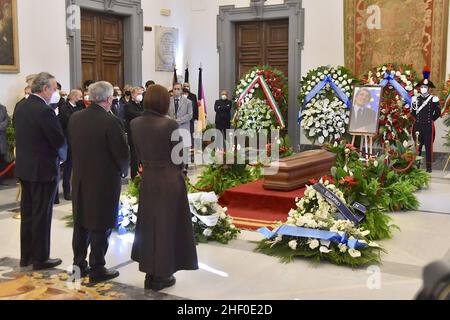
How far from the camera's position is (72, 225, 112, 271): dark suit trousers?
4.43 metres

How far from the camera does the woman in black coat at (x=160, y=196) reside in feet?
13.3

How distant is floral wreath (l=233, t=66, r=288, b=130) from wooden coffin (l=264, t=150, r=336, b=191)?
4360 mm

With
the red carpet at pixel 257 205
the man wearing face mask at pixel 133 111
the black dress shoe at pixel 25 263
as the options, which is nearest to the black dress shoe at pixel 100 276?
the black dress shoe at pixel 25 263

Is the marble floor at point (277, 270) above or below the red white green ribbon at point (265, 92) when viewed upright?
below

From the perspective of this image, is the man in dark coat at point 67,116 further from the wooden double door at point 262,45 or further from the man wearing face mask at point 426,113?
the wooden double door at point 262,45

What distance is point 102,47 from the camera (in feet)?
41.1

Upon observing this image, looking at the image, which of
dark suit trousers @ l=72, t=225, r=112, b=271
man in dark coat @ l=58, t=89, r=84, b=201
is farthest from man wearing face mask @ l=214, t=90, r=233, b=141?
dark suit trousers @ l=72, t=225, r=112, b=271

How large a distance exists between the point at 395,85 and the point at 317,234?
5531 millimetres

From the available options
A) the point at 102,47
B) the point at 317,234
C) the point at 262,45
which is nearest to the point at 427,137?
the point at 262,45

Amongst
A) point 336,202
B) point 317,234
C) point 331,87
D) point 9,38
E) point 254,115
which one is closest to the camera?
point 317,234

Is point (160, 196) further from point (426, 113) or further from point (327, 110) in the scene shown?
point (426, 113)

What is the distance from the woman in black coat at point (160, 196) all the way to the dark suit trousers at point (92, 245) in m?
0.43

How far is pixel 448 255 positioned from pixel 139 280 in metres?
2.81

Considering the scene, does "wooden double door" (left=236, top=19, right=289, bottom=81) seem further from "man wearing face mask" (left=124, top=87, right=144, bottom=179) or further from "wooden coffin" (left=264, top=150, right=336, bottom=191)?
"wooden coffin" (left=264, top=150, right=336, bottom=191)
